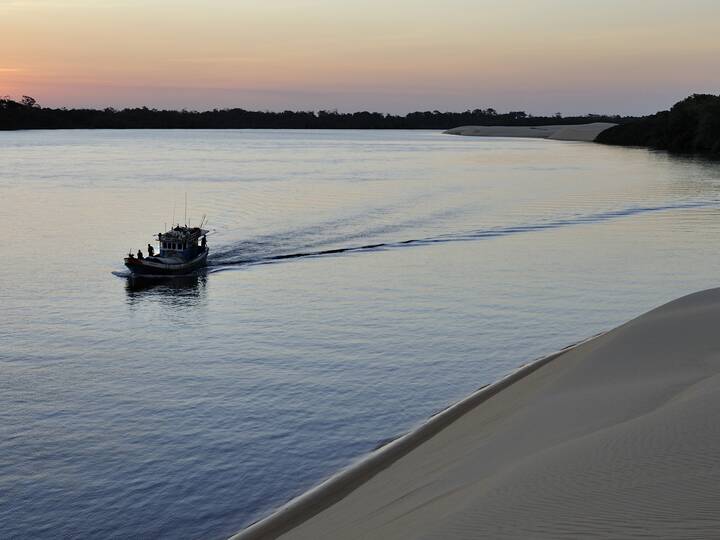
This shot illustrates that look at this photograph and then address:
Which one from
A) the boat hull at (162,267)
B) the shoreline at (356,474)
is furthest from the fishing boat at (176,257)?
the shoreline at (356,474)

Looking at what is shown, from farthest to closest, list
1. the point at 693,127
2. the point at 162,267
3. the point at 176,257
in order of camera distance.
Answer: the point at 693,127 < the point at 176,257 < the point at 162,267

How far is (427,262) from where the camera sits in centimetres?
4962

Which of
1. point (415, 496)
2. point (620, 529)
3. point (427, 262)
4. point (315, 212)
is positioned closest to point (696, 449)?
point (620, 529)

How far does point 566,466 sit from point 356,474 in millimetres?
6024

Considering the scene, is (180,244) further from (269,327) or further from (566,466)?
(566,466)

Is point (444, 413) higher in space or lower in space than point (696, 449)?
lower

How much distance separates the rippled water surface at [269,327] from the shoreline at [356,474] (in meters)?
0.48

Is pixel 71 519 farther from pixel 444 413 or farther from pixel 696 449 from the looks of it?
pixel 696 449

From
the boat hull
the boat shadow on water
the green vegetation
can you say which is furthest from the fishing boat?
the green vegetation

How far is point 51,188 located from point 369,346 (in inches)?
3100

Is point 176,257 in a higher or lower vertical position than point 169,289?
higher

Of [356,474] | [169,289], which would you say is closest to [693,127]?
[169,289]

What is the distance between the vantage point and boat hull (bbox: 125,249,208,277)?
4781cm

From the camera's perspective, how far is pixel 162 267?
49.5 metres
